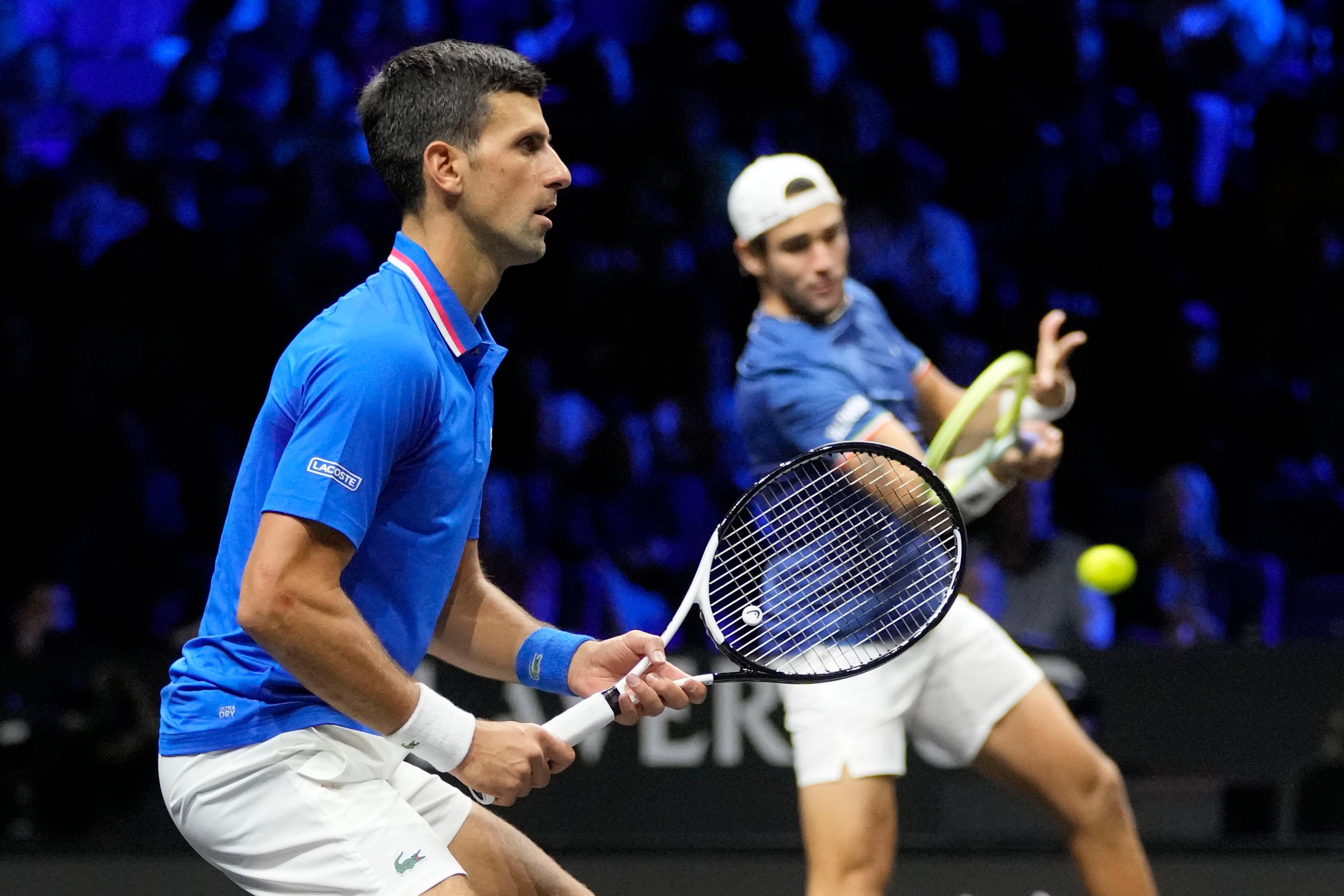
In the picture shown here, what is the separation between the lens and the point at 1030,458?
117 inches

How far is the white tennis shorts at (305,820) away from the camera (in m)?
1.78

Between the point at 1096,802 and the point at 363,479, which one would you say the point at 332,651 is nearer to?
the point at 363,479

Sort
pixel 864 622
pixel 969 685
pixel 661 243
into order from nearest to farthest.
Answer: pixel 864 622 < pixel 969 685 < pixel 661 243

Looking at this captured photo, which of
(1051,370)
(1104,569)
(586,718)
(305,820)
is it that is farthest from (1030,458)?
(1104,569)

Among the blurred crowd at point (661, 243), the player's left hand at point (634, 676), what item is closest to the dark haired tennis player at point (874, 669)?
the player's left hand at point (634, 676)

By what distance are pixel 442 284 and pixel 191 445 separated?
169 inches

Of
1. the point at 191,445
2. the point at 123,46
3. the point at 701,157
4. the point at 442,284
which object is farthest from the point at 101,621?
the point at 442,284

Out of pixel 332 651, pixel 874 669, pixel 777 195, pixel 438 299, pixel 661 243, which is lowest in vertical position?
pixel 874 669

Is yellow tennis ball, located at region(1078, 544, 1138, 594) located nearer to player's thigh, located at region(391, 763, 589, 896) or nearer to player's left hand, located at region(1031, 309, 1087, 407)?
player's left hand, located at region(1031, 309, 1087, 407)

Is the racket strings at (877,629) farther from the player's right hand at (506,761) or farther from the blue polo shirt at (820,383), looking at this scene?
the player's right hand at (506,761)

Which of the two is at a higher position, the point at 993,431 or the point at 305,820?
the point at 993,431

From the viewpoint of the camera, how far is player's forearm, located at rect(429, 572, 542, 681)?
217 cm

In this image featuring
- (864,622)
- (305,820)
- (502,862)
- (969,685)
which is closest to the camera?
(305,820)

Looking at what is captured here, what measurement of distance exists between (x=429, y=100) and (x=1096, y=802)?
1686 millimetres
